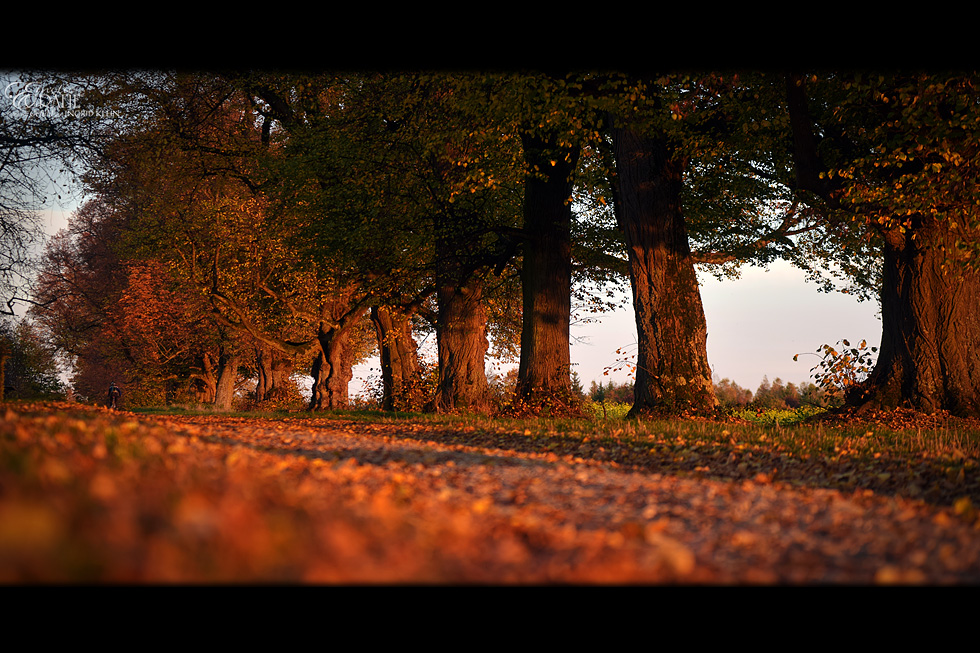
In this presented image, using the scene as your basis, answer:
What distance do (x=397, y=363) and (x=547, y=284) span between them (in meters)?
8.73

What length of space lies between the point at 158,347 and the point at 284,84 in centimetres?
1605

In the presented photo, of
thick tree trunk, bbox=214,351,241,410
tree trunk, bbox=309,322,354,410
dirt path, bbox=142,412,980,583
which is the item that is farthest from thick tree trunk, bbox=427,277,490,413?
thick tree trunk, bbox=214,351,241,410

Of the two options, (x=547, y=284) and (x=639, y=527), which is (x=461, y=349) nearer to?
(x=547, y=284)

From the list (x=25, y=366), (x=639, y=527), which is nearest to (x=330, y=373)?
(x=25, y=366)

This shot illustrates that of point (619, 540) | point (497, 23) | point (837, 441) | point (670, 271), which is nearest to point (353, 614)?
point (619, 540)

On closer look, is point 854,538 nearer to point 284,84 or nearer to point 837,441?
point 837,441

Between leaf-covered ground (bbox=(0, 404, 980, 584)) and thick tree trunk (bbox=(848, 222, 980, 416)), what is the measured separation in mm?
4911

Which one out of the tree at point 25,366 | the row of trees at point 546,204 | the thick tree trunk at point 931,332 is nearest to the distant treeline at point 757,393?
the row of trees at point 546,204

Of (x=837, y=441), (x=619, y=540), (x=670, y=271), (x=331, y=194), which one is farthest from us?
(x=331, y=194)

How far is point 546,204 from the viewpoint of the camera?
16.2 metres

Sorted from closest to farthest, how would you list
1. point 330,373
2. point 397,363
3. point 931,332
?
point 931,332 < point 397,363 < point 330,373

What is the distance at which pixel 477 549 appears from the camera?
3.04m

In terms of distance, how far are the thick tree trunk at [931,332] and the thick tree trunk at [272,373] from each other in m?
25.4

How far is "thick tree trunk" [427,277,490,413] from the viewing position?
704 inches
